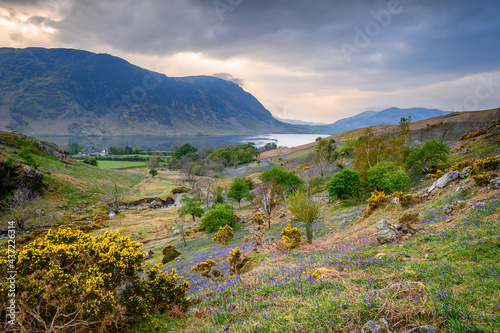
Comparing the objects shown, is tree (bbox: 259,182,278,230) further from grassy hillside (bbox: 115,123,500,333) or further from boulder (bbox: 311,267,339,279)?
boulder (bbox: 311,267,339,279)

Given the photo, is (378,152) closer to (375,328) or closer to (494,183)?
(494,183)

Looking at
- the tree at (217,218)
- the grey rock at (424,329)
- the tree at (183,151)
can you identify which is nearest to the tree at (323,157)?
the tree at (217,218)

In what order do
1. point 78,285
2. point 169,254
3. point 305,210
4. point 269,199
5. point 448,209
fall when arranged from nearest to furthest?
point 78,285
point 448,209
point 305,210
point 169,254
point 269,199

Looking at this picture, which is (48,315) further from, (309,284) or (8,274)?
(309,284)

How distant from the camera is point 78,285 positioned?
5.45 m

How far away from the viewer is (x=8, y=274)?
18.0ft

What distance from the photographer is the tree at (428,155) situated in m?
29.8

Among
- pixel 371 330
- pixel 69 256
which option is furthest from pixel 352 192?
pixel 69 256

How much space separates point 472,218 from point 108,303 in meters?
14.9

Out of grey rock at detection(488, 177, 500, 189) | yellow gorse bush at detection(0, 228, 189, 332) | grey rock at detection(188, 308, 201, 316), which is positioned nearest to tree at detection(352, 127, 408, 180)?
grey rock at detection(488, 177, 500, 189)

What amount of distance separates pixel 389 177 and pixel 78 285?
3112cm

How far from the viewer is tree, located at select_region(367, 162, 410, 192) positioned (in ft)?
85.0

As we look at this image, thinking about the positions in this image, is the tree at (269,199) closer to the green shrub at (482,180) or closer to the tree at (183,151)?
the green shrub at (482,180)

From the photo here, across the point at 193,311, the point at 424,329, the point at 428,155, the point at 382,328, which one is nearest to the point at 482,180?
the point at 424,329
